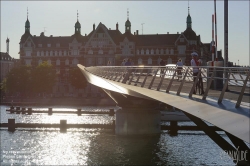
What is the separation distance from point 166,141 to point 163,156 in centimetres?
744

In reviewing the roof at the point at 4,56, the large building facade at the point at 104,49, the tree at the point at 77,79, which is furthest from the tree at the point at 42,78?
the roof at the point at 4,56

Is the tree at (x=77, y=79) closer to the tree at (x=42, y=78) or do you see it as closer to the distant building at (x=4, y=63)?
the tree at (x=42, y=78)

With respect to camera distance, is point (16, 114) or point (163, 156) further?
point (16, 114)

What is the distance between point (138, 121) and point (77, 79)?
80.3 meters

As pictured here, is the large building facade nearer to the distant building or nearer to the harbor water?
the distant building

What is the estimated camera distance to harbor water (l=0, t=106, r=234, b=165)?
1174 inches

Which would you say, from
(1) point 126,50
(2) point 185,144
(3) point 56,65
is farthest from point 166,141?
(3) point 56,65

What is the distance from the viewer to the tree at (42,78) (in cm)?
11706

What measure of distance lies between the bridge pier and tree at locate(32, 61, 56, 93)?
79058 millimetres

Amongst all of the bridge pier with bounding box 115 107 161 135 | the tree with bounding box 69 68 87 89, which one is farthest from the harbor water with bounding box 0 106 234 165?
the tree with bounding box 69 68 87 89

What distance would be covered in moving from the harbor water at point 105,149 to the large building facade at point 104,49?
237 feet

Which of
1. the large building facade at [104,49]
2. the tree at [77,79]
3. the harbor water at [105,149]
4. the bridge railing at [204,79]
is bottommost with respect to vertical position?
the harbor water at [105,149]

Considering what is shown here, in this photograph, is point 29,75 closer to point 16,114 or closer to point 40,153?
point 16,114

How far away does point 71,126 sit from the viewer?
48688 millimetres
